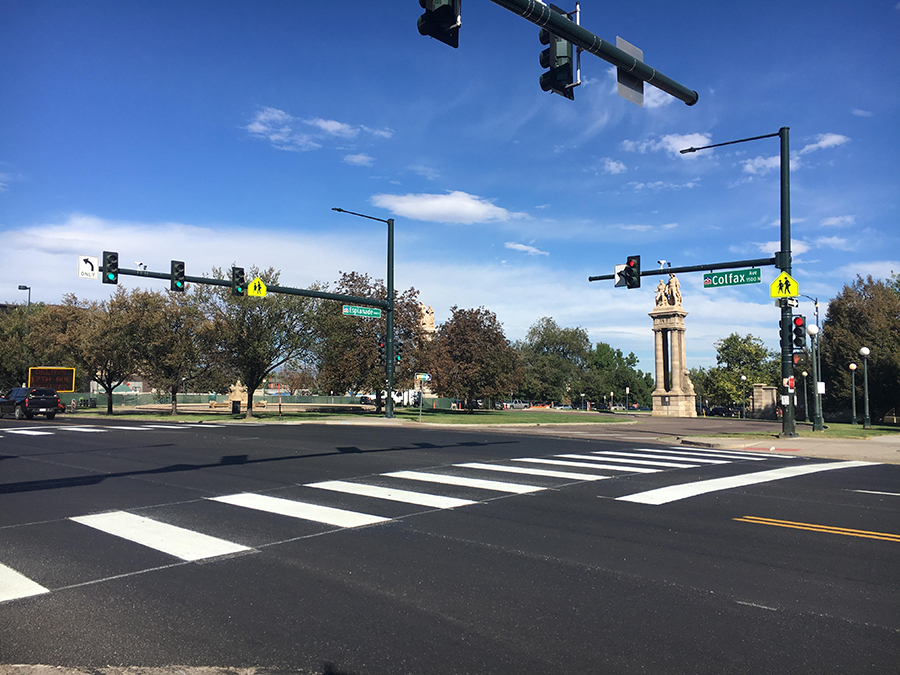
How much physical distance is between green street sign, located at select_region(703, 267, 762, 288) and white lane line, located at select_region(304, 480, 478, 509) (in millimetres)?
16394

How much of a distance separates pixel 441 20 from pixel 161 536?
6484 mm

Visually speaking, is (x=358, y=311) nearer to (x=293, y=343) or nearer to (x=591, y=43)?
(x=293, y=343)

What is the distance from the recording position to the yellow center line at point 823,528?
24.2 feet

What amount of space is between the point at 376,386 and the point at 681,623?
40.2 m

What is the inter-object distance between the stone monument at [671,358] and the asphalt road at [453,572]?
51538 mm

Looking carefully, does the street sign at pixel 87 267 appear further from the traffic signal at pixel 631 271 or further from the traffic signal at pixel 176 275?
the traffic signal at pixel 631 271

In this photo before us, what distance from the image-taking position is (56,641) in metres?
4.48

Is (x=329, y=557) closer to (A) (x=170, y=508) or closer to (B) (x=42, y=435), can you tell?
(A) (x=170, y=508)

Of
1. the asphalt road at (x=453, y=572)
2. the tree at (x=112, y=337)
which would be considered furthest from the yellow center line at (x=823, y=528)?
the tree at (x=112, y=337)

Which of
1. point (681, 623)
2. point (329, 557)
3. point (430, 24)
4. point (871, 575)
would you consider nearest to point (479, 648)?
point (681, 623)

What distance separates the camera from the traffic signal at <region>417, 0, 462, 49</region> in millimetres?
6887

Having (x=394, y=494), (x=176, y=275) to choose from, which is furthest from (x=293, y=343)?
(x=394, y=494)

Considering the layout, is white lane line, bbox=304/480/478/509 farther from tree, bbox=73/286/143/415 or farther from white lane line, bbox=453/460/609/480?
tree, bbox=73/286/143/415

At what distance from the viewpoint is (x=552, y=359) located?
115 m
